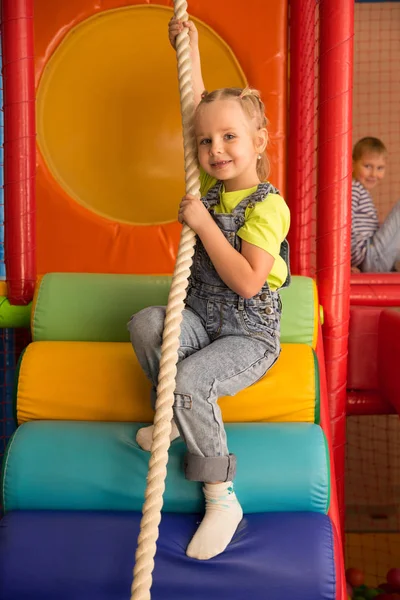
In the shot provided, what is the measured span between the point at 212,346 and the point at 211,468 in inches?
9.0

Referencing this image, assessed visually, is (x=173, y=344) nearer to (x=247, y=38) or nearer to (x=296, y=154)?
(x=296, y=154)

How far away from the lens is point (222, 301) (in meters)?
1.46

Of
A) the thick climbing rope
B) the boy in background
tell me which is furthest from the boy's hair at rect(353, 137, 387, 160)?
the thick climbing rope

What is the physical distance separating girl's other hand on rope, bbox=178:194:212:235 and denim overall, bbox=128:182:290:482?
0.11 metres

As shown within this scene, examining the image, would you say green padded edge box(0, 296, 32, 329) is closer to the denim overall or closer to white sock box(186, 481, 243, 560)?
the denim overall

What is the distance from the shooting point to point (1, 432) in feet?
8.58

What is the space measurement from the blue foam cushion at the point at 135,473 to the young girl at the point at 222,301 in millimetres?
50

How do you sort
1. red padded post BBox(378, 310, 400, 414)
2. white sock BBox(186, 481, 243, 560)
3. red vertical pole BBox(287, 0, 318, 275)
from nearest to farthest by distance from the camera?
white sock BBox(186, 481, 243, 560) → red padded post BBox(378, 310, 400, 414) → red vertical pole BBox(287, 0, 318, 275)

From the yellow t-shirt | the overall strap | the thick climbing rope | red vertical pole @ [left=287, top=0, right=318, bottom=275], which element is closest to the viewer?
the thick climbing rope

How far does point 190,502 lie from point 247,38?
1.61 m

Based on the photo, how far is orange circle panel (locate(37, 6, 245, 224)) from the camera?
2438 mm

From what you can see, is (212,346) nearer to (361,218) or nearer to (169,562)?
(169,562)

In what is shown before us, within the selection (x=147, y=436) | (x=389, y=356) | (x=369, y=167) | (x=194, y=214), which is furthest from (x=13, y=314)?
(x=369, y=167)

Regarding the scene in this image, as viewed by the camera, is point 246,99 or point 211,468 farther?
point 246,99
